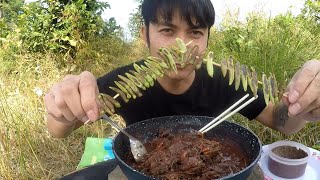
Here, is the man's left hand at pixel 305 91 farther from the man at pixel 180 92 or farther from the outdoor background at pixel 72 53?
the outdoor background at pixel 72 53

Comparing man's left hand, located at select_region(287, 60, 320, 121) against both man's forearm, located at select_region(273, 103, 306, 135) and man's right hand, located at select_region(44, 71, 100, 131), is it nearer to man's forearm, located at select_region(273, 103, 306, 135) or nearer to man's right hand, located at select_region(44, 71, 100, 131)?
man's forearm, located at select_region(273, 103, 306, 135)

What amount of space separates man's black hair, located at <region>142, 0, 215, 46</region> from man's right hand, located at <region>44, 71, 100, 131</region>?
53 cm

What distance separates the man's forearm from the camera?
56.3 inches

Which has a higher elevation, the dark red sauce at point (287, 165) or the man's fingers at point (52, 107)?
the man's fingers at point (52, 107)

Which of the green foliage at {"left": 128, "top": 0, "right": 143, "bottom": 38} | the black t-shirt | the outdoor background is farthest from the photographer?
the green foliage at {"left": 128, "top": 0, "right": 143, "bottom": 38}

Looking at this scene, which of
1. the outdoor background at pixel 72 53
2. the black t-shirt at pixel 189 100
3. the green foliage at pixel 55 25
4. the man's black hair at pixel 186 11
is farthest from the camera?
the green foliage at pixel 55 25

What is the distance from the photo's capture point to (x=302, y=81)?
0.98 m

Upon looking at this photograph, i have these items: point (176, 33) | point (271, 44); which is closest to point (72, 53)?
point (271, 44)

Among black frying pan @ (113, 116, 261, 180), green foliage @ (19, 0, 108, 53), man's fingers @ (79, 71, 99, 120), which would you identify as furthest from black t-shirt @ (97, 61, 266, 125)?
green foliage @ (19, 0, 108, 53)

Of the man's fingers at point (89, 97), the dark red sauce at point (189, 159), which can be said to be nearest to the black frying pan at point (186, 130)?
the dark red sauce at point (189, 159)

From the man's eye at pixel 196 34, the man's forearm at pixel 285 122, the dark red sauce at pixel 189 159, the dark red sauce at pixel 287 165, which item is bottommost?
the dark red sauce at pixel 287 165

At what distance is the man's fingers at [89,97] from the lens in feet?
2.88

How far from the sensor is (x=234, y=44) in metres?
3.31

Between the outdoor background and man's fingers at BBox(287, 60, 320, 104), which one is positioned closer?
man's fingers at BBox(287, 60, 320, 104)
